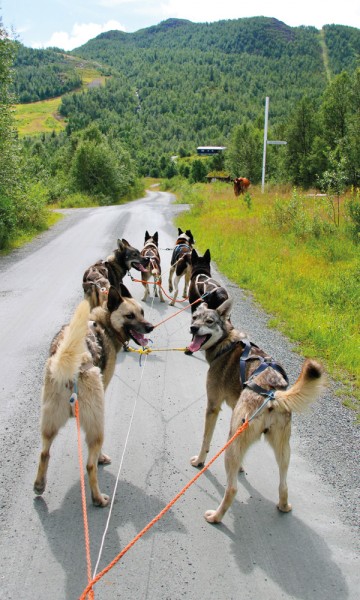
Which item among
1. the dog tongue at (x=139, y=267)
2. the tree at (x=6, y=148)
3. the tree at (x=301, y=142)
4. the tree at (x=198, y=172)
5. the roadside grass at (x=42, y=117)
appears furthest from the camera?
the roadside grass at (x=42, y=117)

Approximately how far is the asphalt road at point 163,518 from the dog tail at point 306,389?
1016 mm

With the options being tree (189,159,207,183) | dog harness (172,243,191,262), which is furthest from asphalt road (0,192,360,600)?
tree (189,159,207,183)

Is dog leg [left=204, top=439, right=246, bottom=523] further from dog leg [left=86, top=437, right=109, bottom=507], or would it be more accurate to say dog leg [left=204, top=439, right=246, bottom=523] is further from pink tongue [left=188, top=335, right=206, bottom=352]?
pink tongue [left=188, top=335, right=206, bottom=352]

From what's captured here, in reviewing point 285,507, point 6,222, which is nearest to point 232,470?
point 285,507

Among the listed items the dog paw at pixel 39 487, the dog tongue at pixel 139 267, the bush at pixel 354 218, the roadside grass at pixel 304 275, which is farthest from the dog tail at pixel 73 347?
the bush at pixel 354 218

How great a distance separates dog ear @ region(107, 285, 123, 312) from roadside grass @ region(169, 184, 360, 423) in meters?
3.06

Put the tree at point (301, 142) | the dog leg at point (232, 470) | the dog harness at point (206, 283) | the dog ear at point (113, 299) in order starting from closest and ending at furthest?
the dog leg at point (232, 470)
the dog ear at point (113, 299)
the dog harness at point (206, 283)
the tree at point (301, 142)

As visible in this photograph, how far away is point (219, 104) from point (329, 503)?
673 feet

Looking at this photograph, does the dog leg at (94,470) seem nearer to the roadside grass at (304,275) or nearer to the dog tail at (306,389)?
the dog tail at (306,389)

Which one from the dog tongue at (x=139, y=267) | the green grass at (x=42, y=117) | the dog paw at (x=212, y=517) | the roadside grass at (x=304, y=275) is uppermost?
the green grass at (x=42, y=117)

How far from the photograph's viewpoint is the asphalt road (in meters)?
2.78

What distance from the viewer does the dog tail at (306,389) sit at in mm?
3037

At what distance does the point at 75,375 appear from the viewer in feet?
10.8

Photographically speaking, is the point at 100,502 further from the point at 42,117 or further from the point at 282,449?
the point at 42,117
